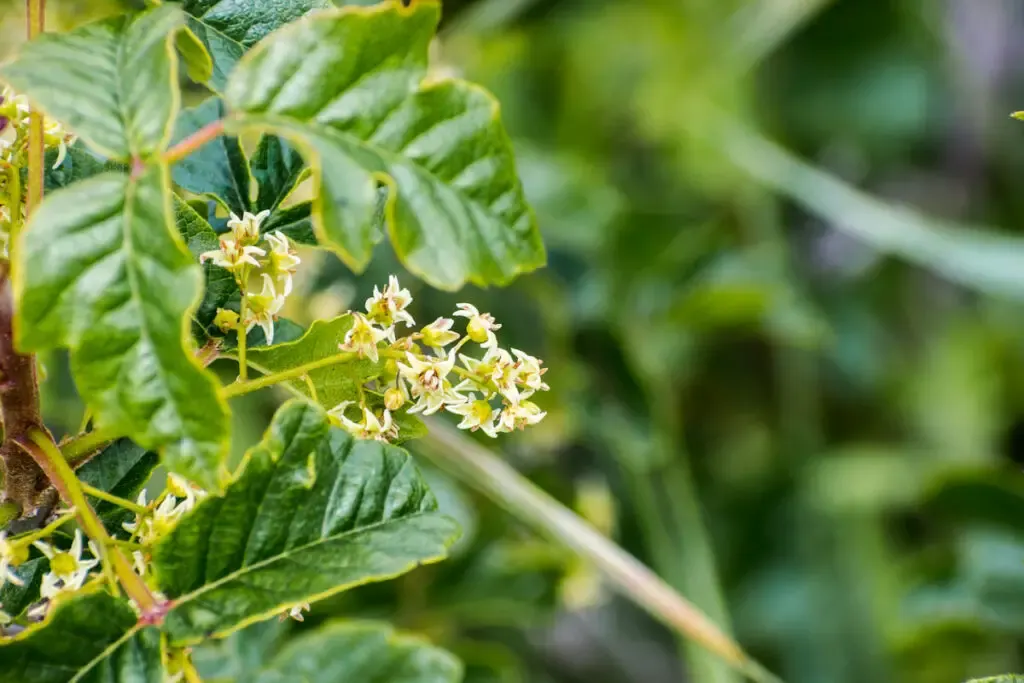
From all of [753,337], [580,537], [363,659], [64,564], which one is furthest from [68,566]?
[753,337]

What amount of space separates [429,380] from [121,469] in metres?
0.12

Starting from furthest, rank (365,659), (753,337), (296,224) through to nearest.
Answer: (753,337)
(365,659)
(296,224)

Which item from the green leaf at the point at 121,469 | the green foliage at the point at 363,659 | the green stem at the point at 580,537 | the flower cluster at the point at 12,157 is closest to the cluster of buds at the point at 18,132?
the flower cluster at the point at 12,157

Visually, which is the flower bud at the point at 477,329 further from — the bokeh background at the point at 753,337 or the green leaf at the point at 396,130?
the bokeh background at the point at 753,337

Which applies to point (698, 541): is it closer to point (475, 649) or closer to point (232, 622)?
point (475, 649)

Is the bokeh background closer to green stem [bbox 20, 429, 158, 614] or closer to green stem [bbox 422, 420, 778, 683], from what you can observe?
green stem [bbox 422, 420, 778, 683]

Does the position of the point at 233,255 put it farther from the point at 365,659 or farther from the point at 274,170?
the point at 365,659

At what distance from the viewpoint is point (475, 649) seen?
0.77m

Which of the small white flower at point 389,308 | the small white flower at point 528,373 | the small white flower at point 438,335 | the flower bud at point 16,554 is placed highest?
the small white flower at point 389,308

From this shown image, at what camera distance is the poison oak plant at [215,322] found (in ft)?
0.84

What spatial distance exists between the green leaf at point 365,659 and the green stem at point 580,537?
21cm

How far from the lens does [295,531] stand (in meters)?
0.33

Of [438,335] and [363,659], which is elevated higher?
[438,335]

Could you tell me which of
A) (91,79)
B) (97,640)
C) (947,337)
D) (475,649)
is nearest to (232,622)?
(97,640)
